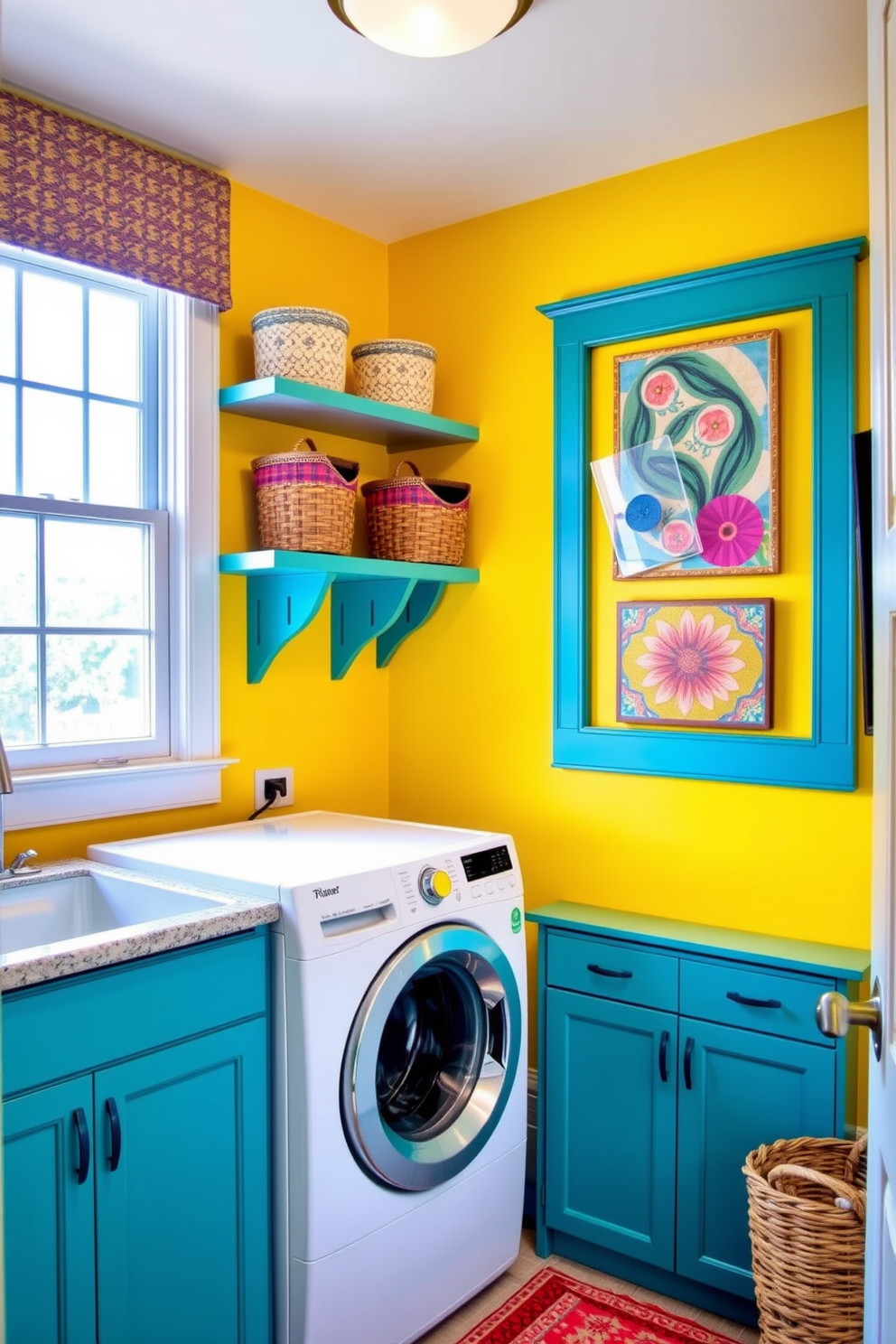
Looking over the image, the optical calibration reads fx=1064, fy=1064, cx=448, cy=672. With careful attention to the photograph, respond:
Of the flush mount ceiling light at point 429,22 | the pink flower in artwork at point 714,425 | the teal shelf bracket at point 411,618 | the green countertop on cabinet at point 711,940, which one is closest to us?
the flush mount ceiling light at point 429,22

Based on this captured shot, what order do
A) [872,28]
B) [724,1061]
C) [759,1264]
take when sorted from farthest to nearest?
[724,1061], [759,1264], [872,28]

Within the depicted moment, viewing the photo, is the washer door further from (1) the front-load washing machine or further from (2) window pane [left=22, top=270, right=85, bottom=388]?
(2) window pane [left=22, top=270, right=85, bottom=388]

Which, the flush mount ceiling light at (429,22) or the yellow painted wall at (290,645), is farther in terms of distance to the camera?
the yellow painted wall at (290,645)

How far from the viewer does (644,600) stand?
2.66 metres

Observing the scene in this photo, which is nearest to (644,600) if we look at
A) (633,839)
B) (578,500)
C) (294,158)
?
(578,500)

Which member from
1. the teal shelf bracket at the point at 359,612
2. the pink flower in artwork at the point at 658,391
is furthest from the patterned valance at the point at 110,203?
the pink flower in artwork at the point at 658,391

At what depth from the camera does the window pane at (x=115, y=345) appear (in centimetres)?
246

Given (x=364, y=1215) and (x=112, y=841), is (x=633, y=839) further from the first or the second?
(x=112, y=841)

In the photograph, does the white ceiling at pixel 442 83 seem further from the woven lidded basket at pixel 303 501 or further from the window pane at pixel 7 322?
the woven lidded basket at pixel 303 501

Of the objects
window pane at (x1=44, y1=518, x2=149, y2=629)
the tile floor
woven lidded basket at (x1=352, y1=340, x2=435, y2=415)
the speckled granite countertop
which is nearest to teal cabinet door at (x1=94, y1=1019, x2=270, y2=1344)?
the speckled granite countertop

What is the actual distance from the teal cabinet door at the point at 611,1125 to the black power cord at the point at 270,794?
0.87 meters

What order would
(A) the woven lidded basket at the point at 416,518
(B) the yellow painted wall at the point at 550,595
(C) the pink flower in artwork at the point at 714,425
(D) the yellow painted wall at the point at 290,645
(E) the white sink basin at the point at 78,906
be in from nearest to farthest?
(E) the white sink basin at the point at 78,906
(B) the yellow painted wall at the point at 550,595
(C) the pink flower in artwork at the point at 714,425
(D) the yellow painted wall at the point at 290,645
(A) the woven lidded basket at the point at 416,518

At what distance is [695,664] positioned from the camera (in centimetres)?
256

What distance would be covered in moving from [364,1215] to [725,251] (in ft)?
7.41
